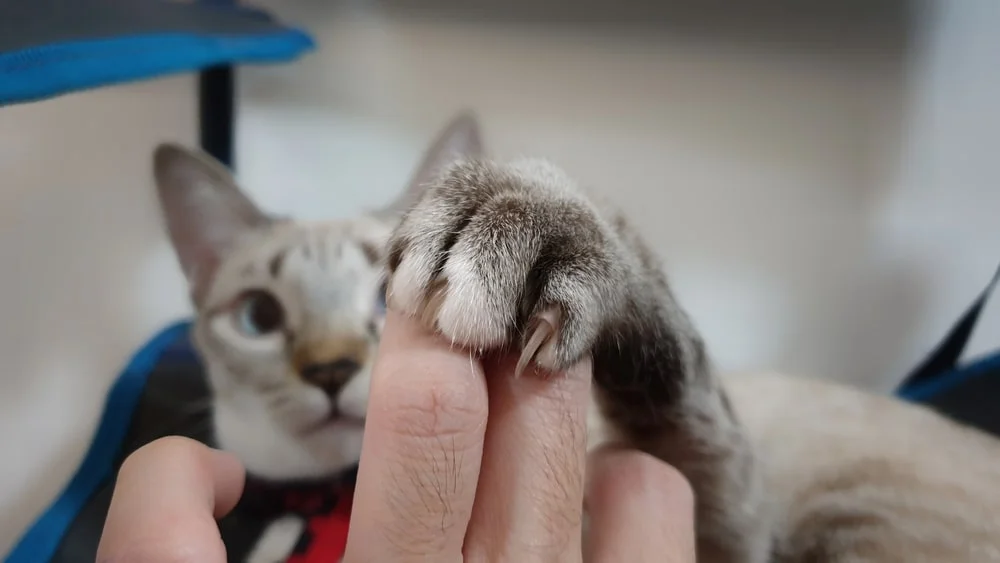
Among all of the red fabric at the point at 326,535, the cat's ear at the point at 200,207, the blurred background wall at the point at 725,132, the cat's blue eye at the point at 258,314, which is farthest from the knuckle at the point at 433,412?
the blurred background wall at the point at 725,132

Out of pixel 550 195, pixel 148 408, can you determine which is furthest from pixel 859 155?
pixel 148 408

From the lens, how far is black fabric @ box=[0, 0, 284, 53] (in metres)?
0.62

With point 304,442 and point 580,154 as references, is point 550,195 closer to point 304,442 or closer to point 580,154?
point 304,442

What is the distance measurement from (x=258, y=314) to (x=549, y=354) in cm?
55

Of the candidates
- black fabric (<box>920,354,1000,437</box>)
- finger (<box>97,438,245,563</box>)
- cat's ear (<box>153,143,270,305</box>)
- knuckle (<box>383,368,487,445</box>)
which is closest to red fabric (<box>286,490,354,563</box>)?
finger (<box>97,438,245,563</box>)

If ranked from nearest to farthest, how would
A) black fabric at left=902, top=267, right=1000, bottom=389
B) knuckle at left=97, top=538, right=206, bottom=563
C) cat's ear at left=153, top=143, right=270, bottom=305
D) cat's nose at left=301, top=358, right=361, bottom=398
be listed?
knuckle at left=97, top=538, right=206, bottom=563, cat's nose at left=301, top=358, right=361, bottom=398, cat's ear at left=153, top=143, right=270, bottom=305, black fabric at left=902, top=267, right=1000, bottom=389

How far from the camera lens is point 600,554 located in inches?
21.0

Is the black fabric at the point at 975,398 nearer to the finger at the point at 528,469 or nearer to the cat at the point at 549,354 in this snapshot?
the cat at the point at 549,354

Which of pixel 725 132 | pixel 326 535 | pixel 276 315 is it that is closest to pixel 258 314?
pixel 276 315

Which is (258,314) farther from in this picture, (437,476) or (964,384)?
(964,384)

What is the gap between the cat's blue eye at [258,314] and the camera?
2.75 ft

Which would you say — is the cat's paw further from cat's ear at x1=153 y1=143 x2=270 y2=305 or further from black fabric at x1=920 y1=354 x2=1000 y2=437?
black fabric at x1=920 y1=354 x2=1000 y2=437

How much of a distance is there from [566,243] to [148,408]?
570 millimetres

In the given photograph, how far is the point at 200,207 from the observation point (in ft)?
2.97
